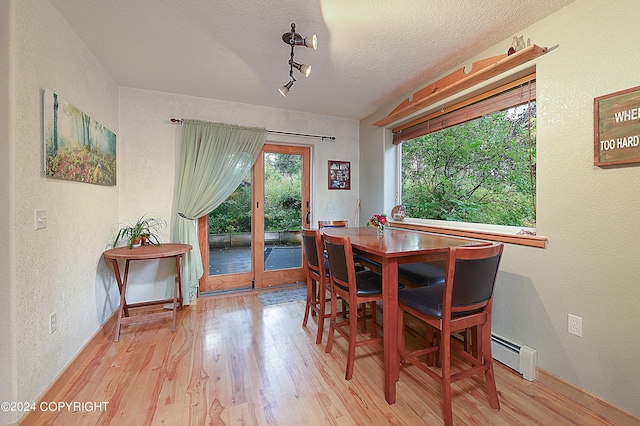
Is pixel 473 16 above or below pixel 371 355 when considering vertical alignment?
above

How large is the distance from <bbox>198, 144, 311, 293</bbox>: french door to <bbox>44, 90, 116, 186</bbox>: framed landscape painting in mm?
1230

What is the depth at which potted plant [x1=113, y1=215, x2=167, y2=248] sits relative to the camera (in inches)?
104

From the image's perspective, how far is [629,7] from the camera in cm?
142

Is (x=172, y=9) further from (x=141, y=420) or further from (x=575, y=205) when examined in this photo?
(x=575, y=205)

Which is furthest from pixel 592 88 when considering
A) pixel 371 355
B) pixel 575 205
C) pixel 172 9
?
pixel 172 9

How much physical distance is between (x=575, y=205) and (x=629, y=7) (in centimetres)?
108

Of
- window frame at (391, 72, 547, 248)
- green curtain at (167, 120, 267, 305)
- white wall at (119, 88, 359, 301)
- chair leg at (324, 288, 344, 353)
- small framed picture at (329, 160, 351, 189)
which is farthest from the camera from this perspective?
small framed picture at (329, 160, 351, 189)

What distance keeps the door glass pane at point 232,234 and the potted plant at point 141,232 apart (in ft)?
1.98

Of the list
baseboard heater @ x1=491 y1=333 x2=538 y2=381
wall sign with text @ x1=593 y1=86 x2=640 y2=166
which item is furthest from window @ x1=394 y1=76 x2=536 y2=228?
baseboard heater @ x1=491 y1=333 x2=538 y2=381

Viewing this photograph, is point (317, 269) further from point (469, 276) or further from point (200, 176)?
point (200, 176)

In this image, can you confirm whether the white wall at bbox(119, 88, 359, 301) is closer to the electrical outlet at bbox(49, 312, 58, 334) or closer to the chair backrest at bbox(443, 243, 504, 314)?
the electrical outlet at bbox(49, 312, 58, 334)

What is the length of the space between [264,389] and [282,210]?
7.74 ft

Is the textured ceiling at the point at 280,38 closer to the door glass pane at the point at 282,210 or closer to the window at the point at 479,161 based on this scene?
the window at the point at 479,161

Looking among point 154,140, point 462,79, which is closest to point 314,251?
point 462,79
